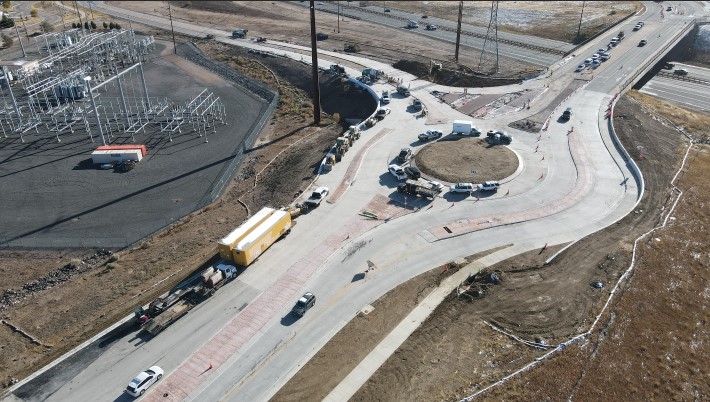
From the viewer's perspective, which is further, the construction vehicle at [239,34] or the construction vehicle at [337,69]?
the construction vehicle at [239,34]

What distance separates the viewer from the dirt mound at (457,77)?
10556cm

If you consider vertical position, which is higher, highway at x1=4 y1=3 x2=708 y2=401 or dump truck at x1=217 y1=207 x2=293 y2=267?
dump truck at x1=217 y1=207 x2=293 y2=267

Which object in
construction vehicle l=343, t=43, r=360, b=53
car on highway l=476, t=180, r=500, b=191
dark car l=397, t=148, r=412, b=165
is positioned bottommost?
car on highway l=476, t=180, r=500, b=191

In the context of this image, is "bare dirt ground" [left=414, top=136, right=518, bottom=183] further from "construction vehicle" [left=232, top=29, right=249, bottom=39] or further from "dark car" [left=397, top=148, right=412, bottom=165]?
"construction vehicle" [left=232, top=29, right=249, bottom=39]

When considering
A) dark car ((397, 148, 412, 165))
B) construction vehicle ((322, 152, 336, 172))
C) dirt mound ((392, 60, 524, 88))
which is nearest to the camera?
construction vehicle ((322, 152, 336, 172))

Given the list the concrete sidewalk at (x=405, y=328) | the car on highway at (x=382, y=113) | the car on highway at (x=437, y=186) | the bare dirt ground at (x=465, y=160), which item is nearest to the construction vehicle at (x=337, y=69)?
the car on highway at (x=382, y=113)

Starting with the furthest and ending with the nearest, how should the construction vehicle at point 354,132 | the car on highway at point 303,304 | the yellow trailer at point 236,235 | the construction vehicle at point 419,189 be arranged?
the construction vehicle at point 354,132 < the construction vehicle at point 419,189 < the yellow trailer at point 236,235 < the car on highway at point 303,304

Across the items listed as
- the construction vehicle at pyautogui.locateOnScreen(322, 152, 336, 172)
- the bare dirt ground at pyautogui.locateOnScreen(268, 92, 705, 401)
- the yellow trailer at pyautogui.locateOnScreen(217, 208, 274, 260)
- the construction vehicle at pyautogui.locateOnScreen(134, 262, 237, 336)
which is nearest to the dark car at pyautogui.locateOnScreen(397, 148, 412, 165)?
the construction vehicle at pyautogui.locateOnScreen(322, 152, 336, 172)

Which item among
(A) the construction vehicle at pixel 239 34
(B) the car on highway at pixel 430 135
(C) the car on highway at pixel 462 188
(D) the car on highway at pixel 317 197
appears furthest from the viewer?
(A) the construction vehicle at pixel 239 34

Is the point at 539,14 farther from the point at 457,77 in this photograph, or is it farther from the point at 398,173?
the point at 398,173

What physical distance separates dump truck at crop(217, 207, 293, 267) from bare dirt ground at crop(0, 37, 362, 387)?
4.58m

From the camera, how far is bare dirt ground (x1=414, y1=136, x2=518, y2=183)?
7106cm

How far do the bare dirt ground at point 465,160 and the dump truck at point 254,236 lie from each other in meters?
25.0

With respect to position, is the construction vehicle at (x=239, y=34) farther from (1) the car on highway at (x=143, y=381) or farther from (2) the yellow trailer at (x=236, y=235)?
(1) the car on highway at (x=143, y=381)
